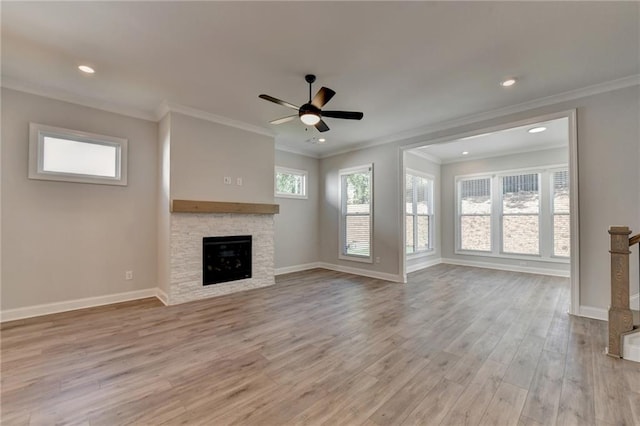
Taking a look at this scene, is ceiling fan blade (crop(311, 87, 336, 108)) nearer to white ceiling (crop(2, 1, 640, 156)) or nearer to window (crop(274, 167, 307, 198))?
white ceiling (crop(2, 1, 640, 156))

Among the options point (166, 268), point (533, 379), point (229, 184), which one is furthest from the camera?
point (229, 184)

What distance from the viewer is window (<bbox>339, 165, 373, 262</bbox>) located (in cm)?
605

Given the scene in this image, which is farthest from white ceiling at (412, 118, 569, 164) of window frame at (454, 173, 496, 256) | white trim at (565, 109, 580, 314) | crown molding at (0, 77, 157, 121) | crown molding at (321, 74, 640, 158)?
crown molding at (0, 77, 157, 121)

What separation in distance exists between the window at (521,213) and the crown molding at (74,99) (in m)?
7.94

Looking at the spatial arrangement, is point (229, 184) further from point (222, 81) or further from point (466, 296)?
point (466, 296)

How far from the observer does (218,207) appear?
441 centimetres

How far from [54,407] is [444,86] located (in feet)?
15.7

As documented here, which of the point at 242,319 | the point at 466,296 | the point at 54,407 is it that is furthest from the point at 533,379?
the point at 54,407

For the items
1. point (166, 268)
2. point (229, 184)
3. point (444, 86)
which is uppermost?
point (444, 86)

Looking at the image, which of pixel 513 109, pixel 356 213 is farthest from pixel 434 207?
pixel 513 109

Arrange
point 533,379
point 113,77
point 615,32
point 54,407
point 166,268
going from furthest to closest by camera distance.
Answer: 1. point 166,268
2. point 113,77
3. point 615,32
4. point 533,379
5. point 54,407

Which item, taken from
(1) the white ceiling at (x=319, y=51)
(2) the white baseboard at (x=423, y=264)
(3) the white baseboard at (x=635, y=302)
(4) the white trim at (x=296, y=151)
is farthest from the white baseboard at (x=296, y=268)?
(3) the white baseboard at (x=635, y=302)

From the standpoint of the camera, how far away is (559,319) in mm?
3361

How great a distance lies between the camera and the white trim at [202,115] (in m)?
4.05
